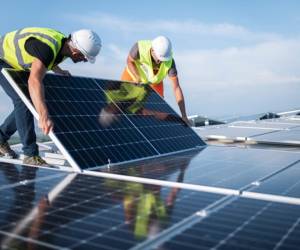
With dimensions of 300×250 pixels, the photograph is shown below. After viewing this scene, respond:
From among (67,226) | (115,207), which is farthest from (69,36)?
(67,226)

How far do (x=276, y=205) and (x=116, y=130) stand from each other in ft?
10.2

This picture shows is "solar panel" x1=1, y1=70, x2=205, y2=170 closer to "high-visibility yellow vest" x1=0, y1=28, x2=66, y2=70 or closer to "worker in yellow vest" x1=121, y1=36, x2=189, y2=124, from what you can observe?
"high-visibility yellow vest" x1=0, y1=28, x2=66, y2=70

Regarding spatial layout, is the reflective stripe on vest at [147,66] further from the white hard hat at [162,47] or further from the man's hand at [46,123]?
the man's hand at [46,123]

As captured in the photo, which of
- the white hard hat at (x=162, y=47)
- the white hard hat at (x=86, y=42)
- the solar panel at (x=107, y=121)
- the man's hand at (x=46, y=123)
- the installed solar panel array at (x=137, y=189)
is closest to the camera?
the installed solar panel array at (x=137, y=189)

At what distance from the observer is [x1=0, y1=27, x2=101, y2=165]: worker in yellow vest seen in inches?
212

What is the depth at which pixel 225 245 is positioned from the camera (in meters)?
2.79

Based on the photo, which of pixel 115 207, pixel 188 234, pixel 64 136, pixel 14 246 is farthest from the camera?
A: pixel 64 136

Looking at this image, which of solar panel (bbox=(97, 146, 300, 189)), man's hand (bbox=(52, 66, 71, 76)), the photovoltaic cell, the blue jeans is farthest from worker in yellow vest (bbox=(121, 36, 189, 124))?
the blue jeans

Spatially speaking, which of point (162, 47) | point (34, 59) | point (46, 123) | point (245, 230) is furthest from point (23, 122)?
point (245, 230)

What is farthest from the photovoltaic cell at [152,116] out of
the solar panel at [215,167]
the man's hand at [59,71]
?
the man's hand at [59,71]

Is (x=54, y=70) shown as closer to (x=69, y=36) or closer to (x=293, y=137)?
(x=69, y=36)

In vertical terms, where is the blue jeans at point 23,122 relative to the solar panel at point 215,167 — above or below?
above

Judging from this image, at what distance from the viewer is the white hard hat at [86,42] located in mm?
5851

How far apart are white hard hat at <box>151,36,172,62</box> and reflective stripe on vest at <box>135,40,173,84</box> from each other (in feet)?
0.86
